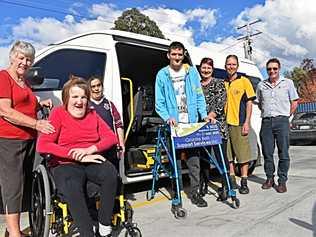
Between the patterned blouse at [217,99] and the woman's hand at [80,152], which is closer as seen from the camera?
the woman's hand at [80,152]

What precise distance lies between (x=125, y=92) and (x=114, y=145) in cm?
239

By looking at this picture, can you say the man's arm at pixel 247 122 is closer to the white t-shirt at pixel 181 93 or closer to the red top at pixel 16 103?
the white t-shirt at pixel 181 93

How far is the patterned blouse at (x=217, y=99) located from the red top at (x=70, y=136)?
2022mm

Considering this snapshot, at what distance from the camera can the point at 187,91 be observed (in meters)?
5.27

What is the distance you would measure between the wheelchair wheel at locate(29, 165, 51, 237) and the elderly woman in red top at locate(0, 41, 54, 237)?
14cm

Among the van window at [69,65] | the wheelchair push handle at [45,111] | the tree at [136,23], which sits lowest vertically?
the wheelchair push handle at [45,111]

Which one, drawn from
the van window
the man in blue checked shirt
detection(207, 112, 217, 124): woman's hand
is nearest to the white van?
the van window

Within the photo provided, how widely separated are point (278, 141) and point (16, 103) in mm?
3950

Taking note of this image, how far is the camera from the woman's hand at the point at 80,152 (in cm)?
378

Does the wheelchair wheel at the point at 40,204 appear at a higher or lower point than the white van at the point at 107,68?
lower

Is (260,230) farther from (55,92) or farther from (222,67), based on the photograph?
(222,67)

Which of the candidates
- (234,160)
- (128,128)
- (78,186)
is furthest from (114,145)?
(234,160)

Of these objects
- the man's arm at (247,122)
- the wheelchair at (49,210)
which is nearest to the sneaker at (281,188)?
the man's arm at (247,122)

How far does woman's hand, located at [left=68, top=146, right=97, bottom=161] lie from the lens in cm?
378
